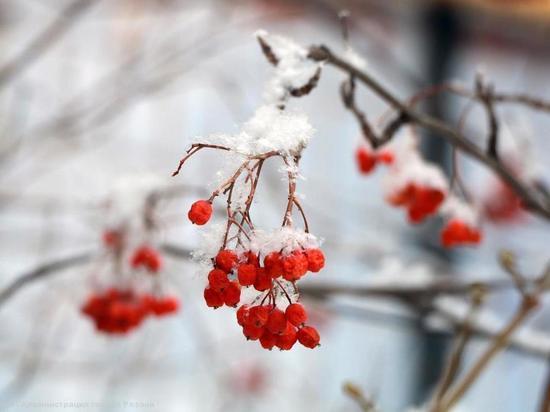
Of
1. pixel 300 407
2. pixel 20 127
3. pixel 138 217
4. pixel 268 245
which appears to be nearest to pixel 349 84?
pixel 268 245

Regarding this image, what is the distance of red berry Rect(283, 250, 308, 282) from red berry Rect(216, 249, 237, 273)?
0.17ft

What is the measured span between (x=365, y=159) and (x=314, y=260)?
0.54 meters

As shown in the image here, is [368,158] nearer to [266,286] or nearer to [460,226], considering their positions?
[460,226]

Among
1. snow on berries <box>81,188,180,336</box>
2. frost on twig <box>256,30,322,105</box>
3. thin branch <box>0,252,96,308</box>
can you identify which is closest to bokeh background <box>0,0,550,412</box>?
snow on berries <box>81,188,180,336</box>

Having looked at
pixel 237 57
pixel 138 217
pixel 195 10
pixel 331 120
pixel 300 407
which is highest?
pixel 195 10

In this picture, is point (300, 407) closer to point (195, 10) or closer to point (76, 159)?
point (76, 159)

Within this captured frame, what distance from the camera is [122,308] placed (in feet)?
4.23

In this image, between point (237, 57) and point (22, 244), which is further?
point (237, 57)

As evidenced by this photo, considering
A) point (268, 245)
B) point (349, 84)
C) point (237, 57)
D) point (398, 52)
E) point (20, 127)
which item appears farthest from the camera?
point (398, 52)

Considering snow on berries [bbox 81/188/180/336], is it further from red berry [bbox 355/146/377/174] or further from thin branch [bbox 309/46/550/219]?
thin branch [bbox 309/46/550/219]

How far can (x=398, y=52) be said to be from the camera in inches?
180

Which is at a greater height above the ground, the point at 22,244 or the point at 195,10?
the point at 195,10

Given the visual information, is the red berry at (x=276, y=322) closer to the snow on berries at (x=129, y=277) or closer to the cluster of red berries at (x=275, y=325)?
the cluster of red berries at (x=275, y=325)

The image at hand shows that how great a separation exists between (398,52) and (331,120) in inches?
32.1
